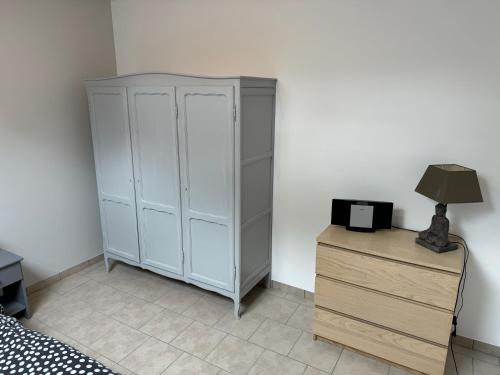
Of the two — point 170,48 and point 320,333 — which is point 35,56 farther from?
point 320,333

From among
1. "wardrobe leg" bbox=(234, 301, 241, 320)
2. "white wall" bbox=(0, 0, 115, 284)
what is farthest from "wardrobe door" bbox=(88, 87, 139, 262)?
"wardrobe leg" bbox=(234, 301, 241, 320)

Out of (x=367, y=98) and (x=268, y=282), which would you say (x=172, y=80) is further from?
(x=268, y=282)

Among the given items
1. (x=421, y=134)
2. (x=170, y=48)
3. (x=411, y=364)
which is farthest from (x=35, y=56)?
(x=411, y=364)

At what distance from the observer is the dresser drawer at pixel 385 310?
196 centimetres

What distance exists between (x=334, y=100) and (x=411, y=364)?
1.77 metres

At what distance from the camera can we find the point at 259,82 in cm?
245

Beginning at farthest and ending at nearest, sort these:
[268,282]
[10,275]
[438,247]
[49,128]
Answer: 1. [268,282]
2. [49,128]
3. [10,275]
4. [438,247]

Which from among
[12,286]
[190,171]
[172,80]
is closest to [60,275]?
[12,286]

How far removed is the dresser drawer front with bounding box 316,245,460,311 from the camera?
74.9 inches

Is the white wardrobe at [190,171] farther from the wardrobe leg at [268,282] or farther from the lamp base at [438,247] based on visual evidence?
the lamp base at [438,247]

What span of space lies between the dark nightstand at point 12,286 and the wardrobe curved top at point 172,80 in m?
1.52

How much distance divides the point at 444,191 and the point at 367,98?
82 cm

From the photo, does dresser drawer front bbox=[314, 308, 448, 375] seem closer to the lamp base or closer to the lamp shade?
the lamp base

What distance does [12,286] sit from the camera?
2.67 m
